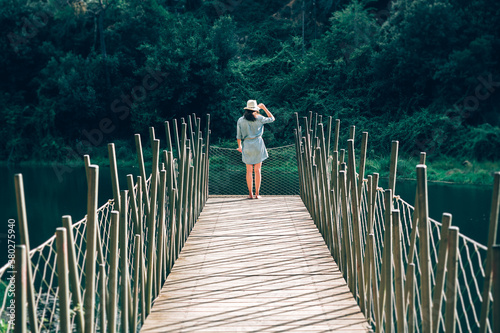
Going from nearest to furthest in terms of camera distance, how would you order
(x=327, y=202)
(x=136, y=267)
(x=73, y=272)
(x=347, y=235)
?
1. (x=73, y=272)
2. (x=136, y=267)
3. (x=347, y=235)
4. (x=327, y=202)

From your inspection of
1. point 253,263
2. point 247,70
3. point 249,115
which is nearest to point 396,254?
point 253,263

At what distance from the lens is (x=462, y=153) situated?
13023 mm

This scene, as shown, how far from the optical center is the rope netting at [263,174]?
1146cm

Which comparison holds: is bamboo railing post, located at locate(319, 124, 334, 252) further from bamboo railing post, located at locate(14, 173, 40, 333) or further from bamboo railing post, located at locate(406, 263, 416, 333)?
bamboo railing post, located at locate(14, 173, 40, 333)

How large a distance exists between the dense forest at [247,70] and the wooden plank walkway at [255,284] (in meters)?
9.73

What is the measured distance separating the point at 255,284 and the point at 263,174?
9202 mm

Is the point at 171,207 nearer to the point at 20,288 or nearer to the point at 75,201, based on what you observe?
the point at 20,288

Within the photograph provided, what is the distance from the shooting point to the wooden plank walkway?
8.73 ft

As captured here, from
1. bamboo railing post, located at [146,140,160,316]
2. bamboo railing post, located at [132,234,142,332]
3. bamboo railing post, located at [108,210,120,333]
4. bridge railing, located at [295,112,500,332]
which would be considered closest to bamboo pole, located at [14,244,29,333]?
bamboo railing post, located at [108,210,120,333]

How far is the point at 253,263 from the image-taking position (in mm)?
3543

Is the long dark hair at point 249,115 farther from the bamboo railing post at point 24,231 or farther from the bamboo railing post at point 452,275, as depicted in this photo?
the bamboo railing post at point 24,231

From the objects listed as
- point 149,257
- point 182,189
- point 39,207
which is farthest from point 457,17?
point 149,257

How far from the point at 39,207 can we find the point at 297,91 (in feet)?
24.0

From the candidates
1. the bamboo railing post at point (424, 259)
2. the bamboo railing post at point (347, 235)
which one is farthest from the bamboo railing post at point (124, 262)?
the bamboo railing post at point (347, 235)
